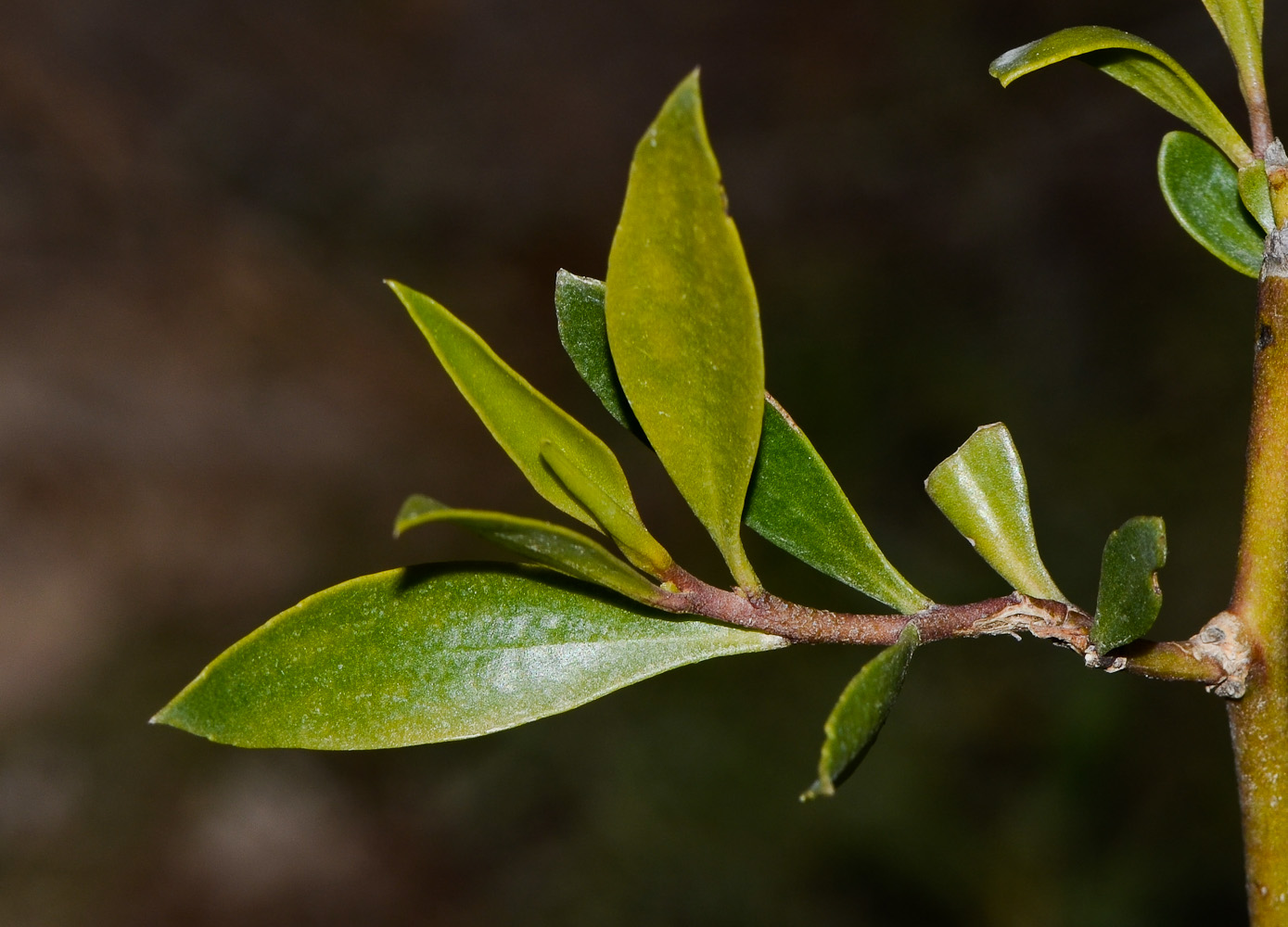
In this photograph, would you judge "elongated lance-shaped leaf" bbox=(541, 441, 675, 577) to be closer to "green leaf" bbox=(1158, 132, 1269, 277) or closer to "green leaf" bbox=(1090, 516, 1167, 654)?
"green leaf" bbox=(1090, 516, 1167, 654)

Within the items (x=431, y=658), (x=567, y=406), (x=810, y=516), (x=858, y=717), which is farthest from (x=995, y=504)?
(x=567, y=406)

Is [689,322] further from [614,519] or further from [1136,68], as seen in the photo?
[1136,68]

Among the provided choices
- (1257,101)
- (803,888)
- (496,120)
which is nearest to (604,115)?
(496,120)

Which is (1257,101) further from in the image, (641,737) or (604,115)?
(604,115)

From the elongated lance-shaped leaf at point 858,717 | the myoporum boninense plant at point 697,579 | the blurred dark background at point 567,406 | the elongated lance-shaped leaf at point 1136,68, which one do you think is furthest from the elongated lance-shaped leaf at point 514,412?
the blurred dark background at point 567,406

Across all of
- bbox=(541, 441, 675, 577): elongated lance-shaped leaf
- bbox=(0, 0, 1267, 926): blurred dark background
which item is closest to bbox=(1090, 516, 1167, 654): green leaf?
bbox=(541, 441, 675, 577): elongated lance-shaped leaf
